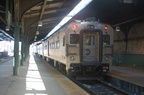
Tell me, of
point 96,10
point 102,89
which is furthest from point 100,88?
point 96,10

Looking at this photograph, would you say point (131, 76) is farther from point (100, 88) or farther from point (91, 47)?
point (91, 47)

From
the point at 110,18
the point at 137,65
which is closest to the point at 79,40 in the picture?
the point at 137,65

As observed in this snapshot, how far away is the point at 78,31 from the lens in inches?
479

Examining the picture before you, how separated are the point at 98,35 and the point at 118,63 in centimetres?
1251

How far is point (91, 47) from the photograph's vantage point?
40.5 feet

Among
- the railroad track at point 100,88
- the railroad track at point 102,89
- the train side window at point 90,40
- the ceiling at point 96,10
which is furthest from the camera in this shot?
the ceiling at point 96,10

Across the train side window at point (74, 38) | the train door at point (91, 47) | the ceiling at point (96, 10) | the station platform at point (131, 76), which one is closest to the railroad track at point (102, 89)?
the station platform at point (131, 76)

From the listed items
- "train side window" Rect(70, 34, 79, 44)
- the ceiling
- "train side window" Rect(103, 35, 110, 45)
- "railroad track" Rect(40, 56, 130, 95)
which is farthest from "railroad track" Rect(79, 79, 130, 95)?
the ceiling

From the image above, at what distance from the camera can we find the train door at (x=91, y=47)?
12266 millimetres

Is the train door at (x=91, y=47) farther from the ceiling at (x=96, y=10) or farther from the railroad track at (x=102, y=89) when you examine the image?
the ceiling at (x=96, y=10)

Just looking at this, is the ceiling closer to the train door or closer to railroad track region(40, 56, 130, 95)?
the train door

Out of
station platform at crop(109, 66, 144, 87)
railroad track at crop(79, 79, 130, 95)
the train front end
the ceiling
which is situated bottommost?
railroad track at crop(79, 79, 130, 95)

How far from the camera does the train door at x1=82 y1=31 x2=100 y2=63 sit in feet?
40.2

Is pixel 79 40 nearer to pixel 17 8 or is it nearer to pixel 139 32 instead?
pixel 17 8
